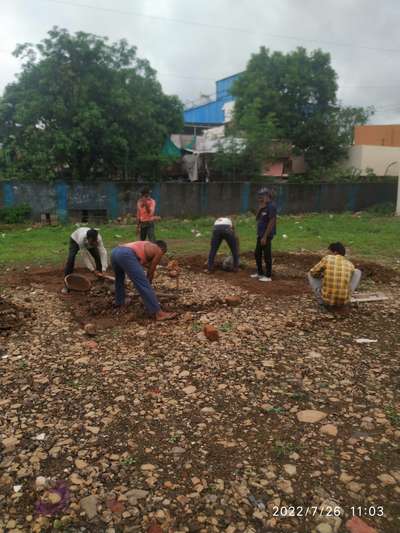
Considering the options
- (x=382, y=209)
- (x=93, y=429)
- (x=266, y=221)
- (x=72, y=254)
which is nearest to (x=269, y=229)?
(x=266, y=221)

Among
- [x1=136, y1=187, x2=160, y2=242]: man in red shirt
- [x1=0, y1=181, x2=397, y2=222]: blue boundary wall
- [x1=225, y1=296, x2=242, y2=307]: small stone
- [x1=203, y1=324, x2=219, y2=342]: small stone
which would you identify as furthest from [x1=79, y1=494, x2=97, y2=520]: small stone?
[x1=0, y1=181, x2=397, y2=222]: blue boundary wall

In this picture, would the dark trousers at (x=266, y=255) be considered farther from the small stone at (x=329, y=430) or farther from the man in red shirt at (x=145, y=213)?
the small stone at (x=329, y=430)

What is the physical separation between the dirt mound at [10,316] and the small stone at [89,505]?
3254 millimetres

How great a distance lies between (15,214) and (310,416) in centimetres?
1468

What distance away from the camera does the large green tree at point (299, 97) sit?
24.8 metres

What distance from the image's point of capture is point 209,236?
14281mm

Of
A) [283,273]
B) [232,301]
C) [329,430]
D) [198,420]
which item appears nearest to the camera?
[329,430]

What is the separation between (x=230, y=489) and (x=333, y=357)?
7.98ft

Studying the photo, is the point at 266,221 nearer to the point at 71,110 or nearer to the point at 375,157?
the point at 71,110

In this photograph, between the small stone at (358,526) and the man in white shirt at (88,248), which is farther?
the man in white shirt at (88,248)

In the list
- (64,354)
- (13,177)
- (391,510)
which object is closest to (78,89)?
(13,177)

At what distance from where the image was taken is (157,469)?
308cm

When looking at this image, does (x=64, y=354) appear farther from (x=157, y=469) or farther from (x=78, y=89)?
(x=78, y=89)

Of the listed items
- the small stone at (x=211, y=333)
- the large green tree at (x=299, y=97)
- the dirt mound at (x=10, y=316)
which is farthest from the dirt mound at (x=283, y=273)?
the large green tree at (x=299, y=97)
